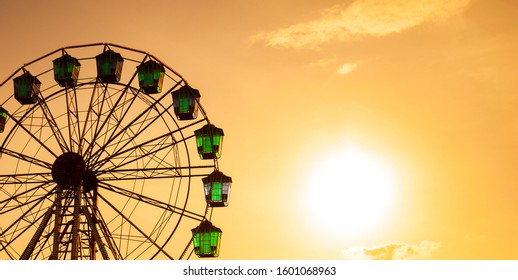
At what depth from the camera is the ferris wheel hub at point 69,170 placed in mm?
21578

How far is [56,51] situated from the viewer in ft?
79.7

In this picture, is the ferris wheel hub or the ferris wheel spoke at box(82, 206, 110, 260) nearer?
the ferris wheel spoke at box(82, 206, 110, 260)

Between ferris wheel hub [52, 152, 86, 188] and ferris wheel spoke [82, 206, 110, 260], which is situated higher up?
ferris wheel hub [52, 152, 86, 188]

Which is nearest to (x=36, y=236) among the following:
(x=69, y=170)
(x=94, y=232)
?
(x=94, y=232)

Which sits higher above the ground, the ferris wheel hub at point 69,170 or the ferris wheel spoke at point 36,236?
the ferris wheel hub at point 69,170

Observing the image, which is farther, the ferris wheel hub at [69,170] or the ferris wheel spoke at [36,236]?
the ferris wheel hub at [69,170]

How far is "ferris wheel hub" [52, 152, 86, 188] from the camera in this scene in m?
21.6

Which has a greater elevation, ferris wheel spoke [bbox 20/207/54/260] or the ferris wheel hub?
the ferris wheel hub

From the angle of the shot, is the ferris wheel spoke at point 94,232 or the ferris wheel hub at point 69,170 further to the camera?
the ferris wheel hub at point 69,170
